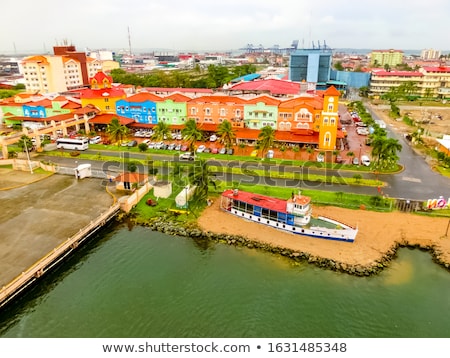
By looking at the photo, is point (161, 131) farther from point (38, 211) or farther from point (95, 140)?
point (38, 211)

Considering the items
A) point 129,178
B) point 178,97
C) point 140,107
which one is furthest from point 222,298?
point 140,107

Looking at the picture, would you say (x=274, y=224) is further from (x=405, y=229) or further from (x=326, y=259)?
(x=405, y=229)

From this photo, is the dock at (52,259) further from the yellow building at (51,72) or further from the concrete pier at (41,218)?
the yellow building at (51,72)

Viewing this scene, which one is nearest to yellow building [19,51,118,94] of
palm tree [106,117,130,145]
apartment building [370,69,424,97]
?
palm tree [106,117,130,145]

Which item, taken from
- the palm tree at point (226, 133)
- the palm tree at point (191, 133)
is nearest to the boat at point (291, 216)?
the palm tree at point (226, 133)

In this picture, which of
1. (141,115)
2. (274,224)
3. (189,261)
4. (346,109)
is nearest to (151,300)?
(189,261)
